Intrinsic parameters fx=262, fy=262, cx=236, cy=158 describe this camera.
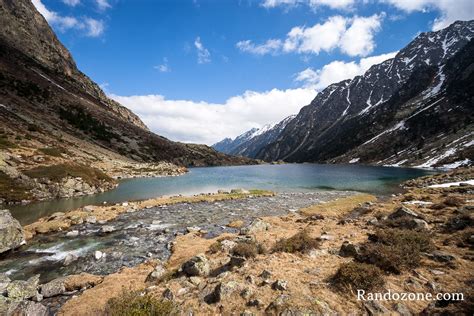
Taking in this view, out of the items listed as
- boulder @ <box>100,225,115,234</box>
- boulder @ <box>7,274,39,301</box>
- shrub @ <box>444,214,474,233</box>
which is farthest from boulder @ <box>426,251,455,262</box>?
boulder @ <box>100,225,115,234</box>

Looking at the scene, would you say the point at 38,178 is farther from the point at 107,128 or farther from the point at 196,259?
the point at 107,128

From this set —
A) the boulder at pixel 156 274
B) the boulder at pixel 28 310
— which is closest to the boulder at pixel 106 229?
the boulder at pixel 156 274

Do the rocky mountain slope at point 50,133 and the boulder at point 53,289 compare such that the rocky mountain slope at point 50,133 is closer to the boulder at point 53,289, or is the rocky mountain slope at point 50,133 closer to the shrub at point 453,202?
the boulder at point 53,289

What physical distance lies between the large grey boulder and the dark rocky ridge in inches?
3127

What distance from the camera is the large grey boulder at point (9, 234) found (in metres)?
19.8

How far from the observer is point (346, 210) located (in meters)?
35.0

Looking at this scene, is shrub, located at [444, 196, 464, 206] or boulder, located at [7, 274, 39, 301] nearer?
boulder, located at [7, 274, 39, 301]

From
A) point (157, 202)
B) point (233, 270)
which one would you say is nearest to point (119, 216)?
point (157, 202)

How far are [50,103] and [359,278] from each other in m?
169

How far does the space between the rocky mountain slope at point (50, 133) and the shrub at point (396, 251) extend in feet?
156

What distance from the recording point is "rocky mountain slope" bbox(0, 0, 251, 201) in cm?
4891

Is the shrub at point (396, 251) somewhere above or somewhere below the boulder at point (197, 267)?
above

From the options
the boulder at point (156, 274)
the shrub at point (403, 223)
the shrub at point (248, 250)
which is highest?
the shrub at point (403, 223)

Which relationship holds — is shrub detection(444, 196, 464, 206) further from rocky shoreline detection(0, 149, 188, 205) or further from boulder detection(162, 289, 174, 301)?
rocky shoreline detection(0, 149, 188, 205)
